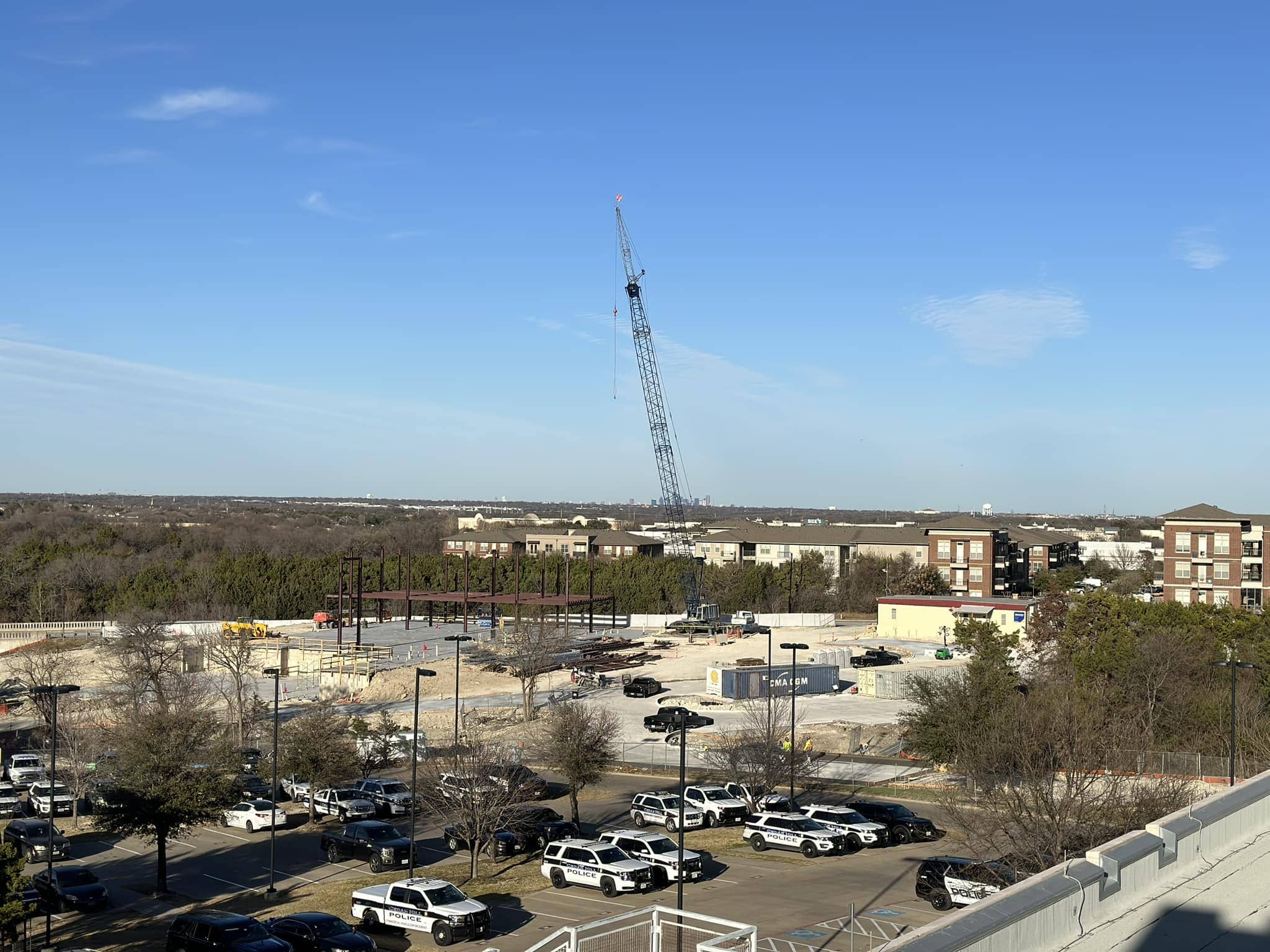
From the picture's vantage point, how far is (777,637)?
104 m

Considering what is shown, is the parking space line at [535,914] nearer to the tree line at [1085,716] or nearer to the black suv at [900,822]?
the tree line at [1085,716]

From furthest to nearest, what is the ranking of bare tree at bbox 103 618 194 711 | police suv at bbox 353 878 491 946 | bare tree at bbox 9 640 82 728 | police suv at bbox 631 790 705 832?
bare tree at bbox 9 640 82 728, bare tree at bbox 103 618 194 711, police suv at bbox 631 790 705 832, police suv at bbox 353 878 491 946

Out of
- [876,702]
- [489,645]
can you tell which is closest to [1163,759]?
[876,702]

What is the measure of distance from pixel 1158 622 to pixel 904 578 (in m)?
62.6

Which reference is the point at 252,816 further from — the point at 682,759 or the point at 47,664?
the point at 47,664

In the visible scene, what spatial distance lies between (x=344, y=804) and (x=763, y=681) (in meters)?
31.9

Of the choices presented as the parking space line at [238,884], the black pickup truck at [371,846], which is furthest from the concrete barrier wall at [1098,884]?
the parking space line at [238,884]

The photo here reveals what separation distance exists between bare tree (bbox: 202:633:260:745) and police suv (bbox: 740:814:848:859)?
96.5 ft

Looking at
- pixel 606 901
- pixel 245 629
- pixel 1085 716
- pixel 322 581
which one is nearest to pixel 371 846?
pixel 606 901

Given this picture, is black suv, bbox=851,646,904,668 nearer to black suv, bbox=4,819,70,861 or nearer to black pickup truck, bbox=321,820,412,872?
black pickup truck, bbox=321,820,412,872

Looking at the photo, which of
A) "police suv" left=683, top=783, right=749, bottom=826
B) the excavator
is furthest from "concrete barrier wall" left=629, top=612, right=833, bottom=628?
"police suv" left=683, top=783, right=749, bottom=826

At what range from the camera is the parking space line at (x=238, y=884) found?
3525cm

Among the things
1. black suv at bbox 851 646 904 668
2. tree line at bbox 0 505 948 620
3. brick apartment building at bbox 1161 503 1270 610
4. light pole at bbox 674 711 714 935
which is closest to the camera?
light pole at bbox 674 711 714 935

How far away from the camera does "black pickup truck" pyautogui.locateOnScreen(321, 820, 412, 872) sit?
37.1m
